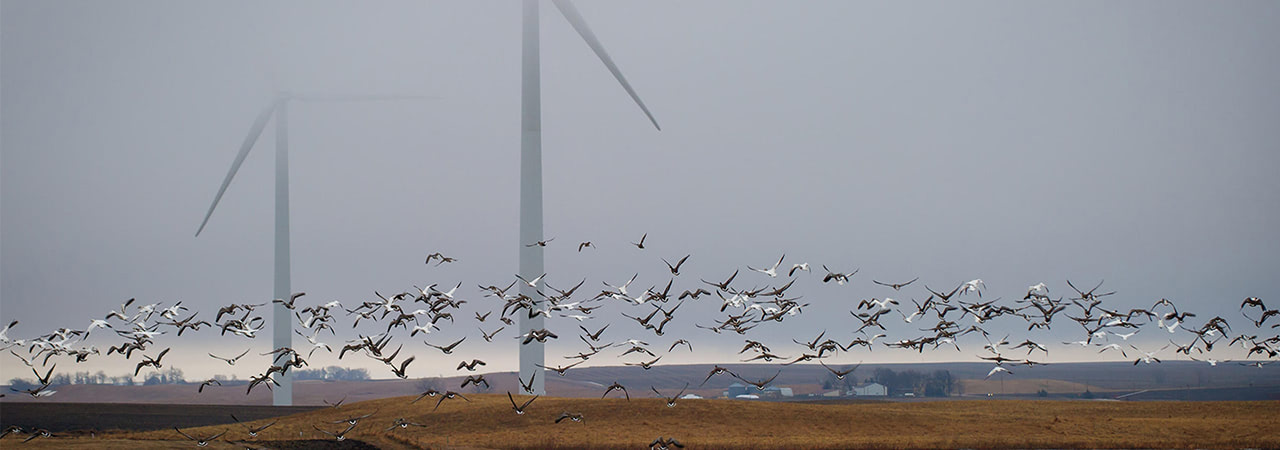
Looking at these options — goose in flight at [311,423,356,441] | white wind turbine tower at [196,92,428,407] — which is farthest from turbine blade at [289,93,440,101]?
goose in flight at [311,423,356,441]

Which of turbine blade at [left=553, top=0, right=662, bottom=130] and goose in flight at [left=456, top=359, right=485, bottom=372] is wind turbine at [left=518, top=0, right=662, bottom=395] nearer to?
turbine blade at [left=553, top=0, right=662, bottom=130]

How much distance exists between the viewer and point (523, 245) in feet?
200

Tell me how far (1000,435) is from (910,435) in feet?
15.6

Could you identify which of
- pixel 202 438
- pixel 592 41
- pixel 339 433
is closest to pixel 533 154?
pixel 592 41

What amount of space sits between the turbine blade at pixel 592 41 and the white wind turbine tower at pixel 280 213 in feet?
60.6

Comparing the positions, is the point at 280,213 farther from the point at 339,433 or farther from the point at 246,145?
the point at 339,433

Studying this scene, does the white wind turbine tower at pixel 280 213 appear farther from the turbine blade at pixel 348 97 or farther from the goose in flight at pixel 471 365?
the goose in flight at pixel 471 365

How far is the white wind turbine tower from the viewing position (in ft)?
244

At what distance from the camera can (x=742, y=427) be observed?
5769cm

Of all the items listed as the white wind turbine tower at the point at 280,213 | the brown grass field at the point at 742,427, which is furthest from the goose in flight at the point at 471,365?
the white wind turbine tower at the point at 280,213

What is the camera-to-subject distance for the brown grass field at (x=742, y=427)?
172ft

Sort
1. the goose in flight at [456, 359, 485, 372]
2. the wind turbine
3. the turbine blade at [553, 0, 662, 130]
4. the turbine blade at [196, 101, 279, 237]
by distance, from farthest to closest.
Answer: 1. the turbine blade at [196, 101, 279, 237]
2. the turbine blade at [553, 0, 662, 130]
3. the wind turbine
4. the goose in flight at [456, 359, 485, 372]

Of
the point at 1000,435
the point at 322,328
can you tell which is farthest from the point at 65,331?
the point at 1000,435

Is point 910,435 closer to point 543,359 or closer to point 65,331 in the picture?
point 543,359
